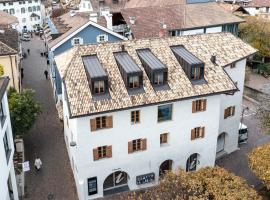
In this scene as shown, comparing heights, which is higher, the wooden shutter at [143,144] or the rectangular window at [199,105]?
the rectangular window at [199,105]

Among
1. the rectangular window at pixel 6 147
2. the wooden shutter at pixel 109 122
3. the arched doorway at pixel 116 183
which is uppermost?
the wooden shutter at pixel 109 122

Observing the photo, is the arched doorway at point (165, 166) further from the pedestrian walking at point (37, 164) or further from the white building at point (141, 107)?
the pedestrian walking at point (37, 164)

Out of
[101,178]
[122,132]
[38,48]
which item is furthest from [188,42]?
[38,48]

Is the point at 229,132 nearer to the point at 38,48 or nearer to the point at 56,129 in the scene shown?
the point at 56,129

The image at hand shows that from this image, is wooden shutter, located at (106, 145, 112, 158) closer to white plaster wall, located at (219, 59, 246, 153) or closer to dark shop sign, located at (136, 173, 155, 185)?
dark shop sign, located at (136, 173, 155, 185)

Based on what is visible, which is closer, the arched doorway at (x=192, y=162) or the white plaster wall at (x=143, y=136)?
the white plaster wall at (x=143, y=136)

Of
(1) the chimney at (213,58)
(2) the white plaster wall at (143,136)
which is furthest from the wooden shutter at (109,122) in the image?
(1) the chimney at (213,58)

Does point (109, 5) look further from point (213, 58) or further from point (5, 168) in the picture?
point (5, 168)

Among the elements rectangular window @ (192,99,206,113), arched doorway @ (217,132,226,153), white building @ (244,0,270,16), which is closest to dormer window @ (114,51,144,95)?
rectangular window @ (192,99,206,113)
